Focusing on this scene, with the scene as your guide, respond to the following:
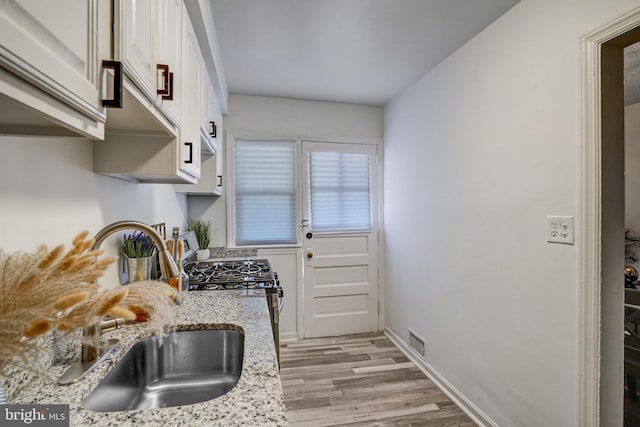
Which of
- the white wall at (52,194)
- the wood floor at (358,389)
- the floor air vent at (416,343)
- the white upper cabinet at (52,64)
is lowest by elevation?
the wood floor at (358,389)

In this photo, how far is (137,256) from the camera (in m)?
1.38

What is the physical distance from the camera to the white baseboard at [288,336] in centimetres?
310

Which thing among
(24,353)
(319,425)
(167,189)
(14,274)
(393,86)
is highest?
(393,86)

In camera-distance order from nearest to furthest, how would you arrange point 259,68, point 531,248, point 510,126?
point 531,248 < point 510,126 < point 259,68

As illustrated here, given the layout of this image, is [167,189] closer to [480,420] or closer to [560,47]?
[560,47]

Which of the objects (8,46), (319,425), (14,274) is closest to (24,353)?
(14,274)

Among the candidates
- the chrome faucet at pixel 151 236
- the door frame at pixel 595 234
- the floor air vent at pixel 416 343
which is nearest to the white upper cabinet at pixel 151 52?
the chrome faucet at pixel 151 236

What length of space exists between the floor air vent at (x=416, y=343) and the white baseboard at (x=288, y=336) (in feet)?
3.72

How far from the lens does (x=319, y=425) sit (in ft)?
6.23

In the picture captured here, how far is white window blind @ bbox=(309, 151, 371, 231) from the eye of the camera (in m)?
3.21

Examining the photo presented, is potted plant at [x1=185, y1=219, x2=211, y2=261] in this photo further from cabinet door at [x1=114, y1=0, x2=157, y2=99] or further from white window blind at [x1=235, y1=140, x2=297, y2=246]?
cabinet door at [x1=114, y1=0, x2=157, y2=99]

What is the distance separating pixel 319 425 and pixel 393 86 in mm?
2755

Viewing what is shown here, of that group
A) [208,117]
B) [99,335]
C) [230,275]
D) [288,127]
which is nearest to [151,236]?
[99,335]

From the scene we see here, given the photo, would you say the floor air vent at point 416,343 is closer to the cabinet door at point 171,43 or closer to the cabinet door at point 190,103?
the cabinet door at point 190,103
